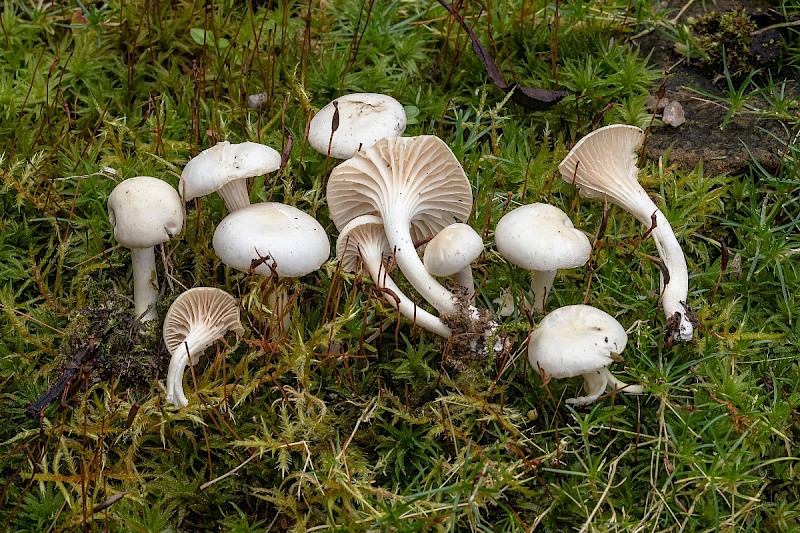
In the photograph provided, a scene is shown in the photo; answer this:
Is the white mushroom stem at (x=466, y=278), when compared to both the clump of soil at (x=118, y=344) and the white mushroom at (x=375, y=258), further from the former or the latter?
the clump of soil at (x=118, y=344)

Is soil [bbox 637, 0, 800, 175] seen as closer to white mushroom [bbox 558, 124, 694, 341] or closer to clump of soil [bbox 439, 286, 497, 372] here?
white mushroom [bbox 558, 124, 694, 341]

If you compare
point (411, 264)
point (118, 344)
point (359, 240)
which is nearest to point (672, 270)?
point (411, 264)

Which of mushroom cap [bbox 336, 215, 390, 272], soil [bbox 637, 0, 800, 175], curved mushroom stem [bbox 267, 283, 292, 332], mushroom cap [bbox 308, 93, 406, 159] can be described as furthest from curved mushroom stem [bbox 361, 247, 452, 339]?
soil [bbox 637, 0, 800, 175]

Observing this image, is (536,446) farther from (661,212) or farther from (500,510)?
(661,212)

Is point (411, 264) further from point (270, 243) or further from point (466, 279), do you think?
point (270, 243)

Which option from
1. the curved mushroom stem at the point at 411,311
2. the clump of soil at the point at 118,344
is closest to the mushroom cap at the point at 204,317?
the clump of soil at the point at 118,344

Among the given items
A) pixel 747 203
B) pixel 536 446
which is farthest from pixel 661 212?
pixel 536 446
